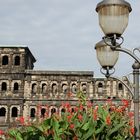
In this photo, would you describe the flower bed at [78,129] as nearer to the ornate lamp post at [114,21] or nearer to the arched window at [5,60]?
the ornate lamp post at [114,21]

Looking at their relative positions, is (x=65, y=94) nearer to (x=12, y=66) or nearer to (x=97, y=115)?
(x=12, y=66)

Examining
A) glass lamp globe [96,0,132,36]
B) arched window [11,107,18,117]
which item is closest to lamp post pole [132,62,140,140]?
glass lamp globe [96,0,132,36]

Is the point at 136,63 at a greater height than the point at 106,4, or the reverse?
the point at 106,4

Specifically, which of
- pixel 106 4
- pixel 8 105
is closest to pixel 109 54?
pixel 106 4

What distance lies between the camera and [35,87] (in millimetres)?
42406

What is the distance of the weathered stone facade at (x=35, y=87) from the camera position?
41.4 m

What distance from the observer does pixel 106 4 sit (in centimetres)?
680

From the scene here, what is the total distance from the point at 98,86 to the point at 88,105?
32091 millimetres

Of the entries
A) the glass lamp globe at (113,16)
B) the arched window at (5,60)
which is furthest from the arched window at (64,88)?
the glass lamp globe at (113,16)

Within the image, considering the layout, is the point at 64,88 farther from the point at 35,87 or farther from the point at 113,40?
the point at 113,40

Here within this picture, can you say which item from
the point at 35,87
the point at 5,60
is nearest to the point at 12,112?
the point at 35,87

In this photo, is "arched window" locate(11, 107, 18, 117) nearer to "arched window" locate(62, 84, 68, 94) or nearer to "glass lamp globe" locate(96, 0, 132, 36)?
"arched window" locate(62, 84, 68, 94)

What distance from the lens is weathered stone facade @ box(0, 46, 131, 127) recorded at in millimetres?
41375

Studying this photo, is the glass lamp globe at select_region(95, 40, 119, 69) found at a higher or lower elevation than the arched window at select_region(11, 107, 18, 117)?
higher
